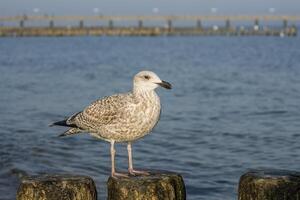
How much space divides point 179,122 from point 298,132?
104 inches

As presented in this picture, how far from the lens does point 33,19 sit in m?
118

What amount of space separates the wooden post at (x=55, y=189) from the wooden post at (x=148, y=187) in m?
0.19

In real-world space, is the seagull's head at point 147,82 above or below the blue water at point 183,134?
above

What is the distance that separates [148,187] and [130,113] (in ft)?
2.80

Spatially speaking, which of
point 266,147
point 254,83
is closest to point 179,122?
point 266,147

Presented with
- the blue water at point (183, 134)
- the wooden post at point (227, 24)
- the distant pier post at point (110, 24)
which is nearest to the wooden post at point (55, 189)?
the blue water at point (183, 134)

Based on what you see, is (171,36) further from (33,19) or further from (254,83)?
(254,83)

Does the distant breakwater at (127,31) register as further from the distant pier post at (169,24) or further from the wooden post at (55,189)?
the wooden post at (55,189)

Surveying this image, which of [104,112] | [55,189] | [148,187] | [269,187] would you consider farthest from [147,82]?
[269,187]

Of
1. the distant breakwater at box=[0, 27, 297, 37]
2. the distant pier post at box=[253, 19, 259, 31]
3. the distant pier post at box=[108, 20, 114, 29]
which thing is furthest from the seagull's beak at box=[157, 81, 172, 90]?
the distant pier post at box=[108, 20, 114, 29]

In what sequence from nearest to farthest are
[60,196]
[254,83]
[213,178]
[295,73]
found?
[60,196]
[213,178]
[254,83]
[295,73]

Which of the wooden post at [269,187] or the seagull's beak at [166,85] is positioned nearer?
the wooden post at [269,187]

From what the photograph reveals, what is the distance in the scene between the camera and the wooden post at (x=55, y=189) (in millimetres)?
4754

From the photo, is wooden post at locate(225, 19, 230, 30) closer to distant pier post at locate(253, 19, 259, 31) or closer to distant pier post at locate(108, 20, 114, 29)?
distant pier post at locate(253, 19, 259, 31)
